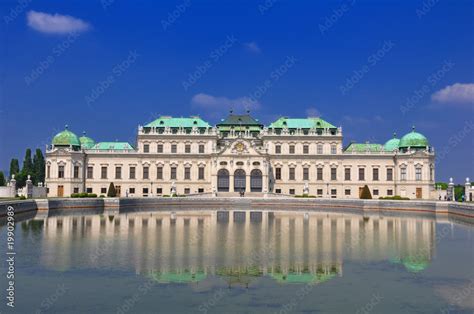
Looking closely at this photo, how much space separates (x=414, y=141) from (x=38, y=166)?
68321 mm

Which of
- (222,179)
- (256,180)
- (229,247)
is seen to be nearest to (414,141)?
(256,180)

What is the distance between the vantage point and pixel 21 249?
92.0 ft

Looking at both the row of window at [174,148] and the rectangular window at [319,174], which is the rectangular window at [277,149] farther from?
the row of window at [174,148]

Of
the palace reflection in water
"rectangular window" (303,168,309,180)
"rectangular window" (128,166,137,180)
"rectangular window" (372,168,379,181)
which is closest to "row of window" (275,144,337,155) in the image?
"rectangular window" (303,168,309,180)

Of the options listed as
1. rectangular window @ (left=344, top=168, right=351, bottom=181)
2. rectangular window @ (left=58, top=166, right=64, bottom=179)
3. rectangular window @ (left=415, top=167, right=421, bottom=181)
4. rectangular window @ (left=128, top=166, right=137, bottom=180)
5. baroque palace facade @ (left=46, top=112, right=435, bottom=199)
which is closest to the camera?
rectangular window @ (left=58, top=166, right=64, bottom=179)

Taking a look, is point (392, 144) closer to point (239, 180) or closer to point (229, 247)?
point (239, 180)

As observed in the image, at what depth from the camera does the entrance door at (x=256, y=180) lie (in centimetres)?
8681

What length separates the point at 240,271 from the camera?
890 inches

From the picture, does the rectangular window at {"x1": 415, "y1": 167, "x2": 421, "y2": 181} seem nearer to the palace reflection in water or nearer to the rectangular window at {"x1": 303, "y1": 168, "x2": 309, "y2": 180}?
the rectangular window at {"x1": 303, "y1": 168, "x2": 309, "y2": 180}

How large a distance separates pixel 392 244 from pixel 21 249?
68.5 ft

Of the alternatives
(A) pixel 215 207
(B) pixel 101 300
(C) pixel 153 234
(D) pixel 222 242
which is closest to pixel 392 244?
(D) pixel 222 242

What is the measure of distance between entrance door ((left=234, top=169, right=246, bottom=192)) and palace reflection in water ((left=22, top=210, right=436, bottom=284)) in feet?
131

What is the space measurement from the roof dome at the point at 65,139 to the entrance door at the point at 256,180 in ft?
97.9

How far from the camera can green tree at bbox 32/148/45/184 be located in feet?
328
